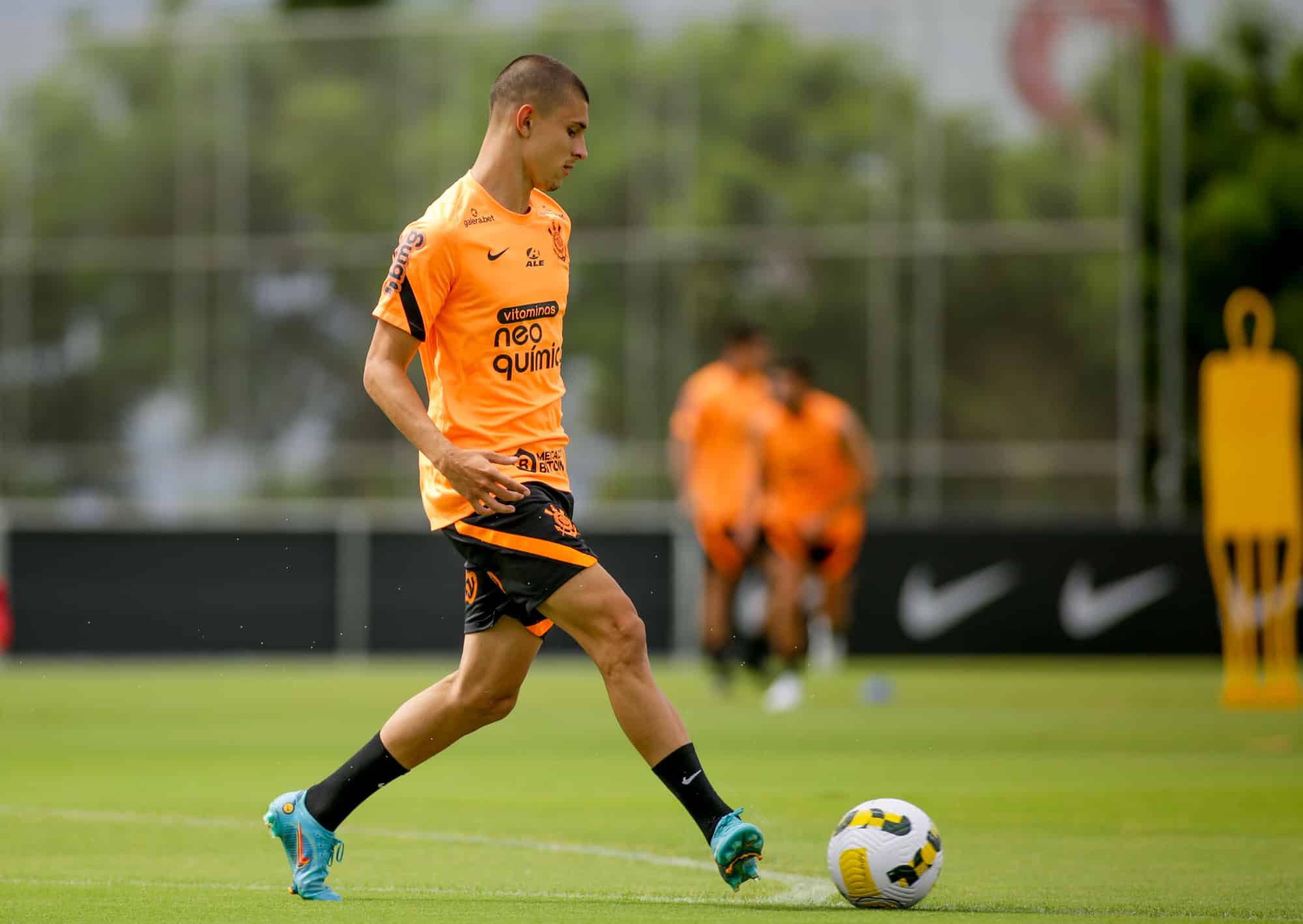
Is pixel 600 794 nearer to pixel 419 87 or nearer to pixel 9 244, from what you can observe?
pixel 419 87

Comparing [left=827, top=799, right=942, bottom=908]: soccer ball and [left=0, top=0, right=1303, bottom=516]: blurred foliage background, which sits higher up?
[left=0, top=0, right=1303, bottom=516]: blurred foliage background


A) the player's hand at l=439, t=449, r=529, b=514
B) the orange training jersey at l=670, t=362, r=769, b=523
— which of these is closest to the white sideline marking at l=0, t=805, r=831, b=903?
the player's hand at l=439, t=449, r=529, b=514

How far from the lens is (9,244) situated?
27.1m

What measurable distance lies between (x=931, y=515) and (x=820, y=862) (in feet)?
55.1

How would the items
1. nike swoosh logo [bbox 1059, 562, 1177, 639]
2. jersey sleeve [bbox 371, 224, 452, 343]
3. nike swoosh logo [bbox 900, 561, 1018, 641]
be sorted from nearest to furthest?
1. jersey sleeve [bbox 371, 224, 452, 343]
2. nike swoosh logo [bbox 1059, 562, 1177, 639]
3. nike swoosh logo [bbox 900, 561, 1018, 641]

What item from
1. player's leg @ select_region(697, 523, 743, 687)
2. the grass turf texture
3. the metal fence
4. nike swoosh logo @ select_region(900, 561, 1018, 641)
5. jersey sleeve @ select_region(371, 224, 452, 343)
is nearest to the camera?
jersey sleeve @ select_region(371, 224, 452, 343)

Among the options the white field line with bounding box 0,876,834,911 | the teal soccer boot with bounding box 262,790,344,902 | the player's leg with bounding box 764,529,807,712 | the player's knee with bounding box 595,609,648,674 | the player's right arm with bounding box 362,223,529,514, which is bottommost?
the player's leg with bounding box 764,529,807,712

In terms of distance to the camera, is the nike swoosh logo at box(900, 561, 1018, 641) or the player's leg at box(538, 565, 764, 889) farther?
the nike swoosh logo at box(900, 561, 1018, 641)

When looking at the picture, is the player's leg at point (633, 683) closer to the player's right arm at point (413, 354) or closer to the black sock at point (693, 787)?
the black sock at point (693, 787)

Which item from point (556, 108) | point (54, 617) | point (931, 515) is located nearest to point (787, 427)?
point (931, 515)

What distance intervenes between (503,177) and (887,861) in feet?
7.55

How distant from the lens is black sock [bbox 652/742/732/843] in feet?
20.0

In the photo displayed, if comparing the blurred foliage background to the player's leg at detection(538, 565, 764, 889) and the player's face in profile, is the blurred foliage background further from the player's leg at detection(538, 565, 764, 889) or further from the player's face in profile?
the player's leg at detection(538, 565, 764, 889)

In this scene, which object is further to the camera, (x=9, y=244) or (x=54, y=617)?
(x=9, y=244)
